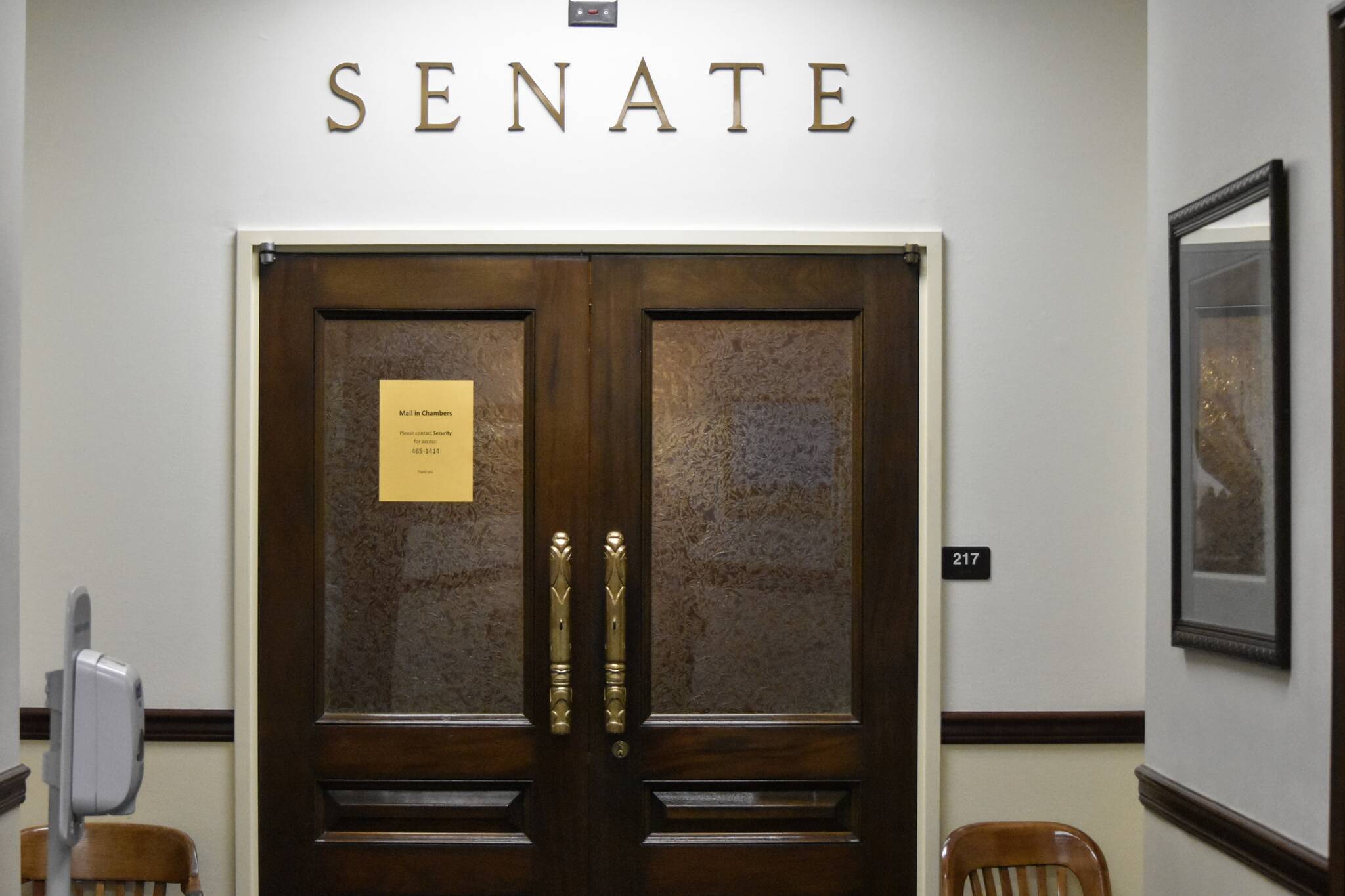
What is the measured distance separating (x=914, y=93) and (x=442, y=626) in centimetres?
186

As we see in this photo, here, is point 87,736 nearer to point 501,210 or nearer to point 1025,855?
point 501,210

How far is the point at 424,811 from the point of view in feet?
9.65

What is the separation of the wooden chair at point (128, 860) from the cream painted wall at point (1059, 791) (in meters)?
1.89

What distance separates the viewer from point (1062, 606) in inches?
118

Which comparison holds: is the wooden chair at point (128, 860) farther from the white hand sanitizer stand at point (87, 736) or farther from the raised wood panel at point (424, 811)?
the white hand sanitizer stand at point (87, 736)

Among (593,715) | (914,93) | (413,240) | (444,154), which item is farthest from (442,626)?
(914,93)

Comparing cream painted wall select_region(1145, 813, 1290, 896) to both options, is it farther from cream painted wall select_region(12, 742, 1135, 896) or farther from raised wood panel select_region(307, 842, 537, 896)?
raised wood panel select_region(307, 842, 537, 896)

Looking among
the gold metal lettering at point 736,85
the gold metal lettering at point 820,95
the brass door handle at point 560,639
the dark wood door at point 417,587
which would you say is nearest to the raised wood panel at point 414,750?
the dark wood door at point 417,587

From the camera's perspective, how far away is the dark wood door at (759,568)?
9.64 feet

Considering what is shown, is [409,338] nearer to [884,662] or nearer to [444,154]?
[444,154]

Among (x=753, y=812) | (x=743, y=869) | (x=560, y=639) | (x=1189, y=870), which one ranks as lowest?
(x=743, y=869)

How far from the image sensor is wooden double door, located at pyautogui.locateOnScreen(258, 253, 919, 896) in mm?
2932

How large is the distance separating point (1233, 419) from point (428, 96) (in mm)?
2055

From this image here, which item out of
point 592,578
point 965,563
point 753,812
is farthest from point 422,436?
point 965,563
